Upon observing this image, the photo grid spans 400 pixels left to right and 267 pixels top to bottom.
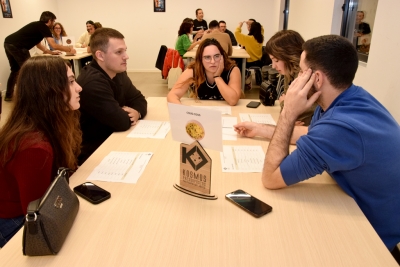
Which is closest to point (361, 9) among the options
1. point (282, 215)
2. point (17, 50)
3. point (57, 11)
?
point (282, 215)

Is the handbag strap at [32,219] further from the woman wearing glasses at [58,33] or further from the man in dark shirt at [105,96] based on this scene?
the woman wearing glasses at [58,33]

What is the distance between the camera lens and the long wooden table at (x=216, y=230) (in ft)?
2.80

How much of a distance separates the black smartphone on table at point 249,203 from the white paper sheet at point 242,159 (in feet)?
0.68

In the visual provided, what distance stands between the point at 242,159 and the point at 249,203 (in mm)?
385

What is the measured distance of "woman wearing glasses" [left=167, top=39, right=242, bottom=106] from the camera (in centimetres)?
241

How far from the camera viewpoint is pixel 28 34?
5.06m

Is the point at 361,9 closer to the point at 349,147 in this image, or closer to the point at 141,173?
the point at 349,147

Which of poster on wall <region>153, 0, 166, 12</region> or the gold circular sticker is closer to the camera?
the gold circular sticker

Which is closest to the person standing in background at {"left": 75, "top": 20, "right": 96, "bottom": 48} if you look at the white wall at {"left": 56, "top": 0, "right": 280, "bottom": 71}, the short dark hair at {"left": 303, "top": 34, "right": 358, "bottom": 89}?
the white wall at {"left": 56, "top": 0, "right": 280, "bottom": 71}

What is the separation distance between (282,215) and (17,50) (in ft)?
17.9

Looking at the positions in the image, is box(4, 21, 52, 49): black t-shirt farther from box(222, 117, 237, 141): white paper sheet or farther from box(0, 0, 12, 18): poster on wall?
box(222, 117, 237, 141): white paper sheet

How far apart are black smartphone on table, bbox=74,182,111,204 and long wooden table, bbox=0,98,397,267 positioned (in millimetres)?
22

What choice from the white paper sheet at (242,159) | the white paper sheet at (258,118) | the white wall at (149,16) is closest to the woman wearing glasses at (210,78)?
the white paper sheet at (258,118)

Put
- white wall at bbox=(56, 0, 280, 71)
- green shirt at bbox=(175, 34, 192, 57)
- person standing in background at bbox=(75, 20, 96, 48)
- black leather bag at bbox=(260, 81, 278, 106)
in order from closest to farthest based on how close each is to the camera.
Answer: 1. black leather bag at bbox=(260, 81, 278, 106)
2. green shirt at bbox=(175, 34, 192, 57)
3. person standing in background at bbox=(75, 20, 96, 48)
4. white wall at bbox=(56, 0, 280, 71)
